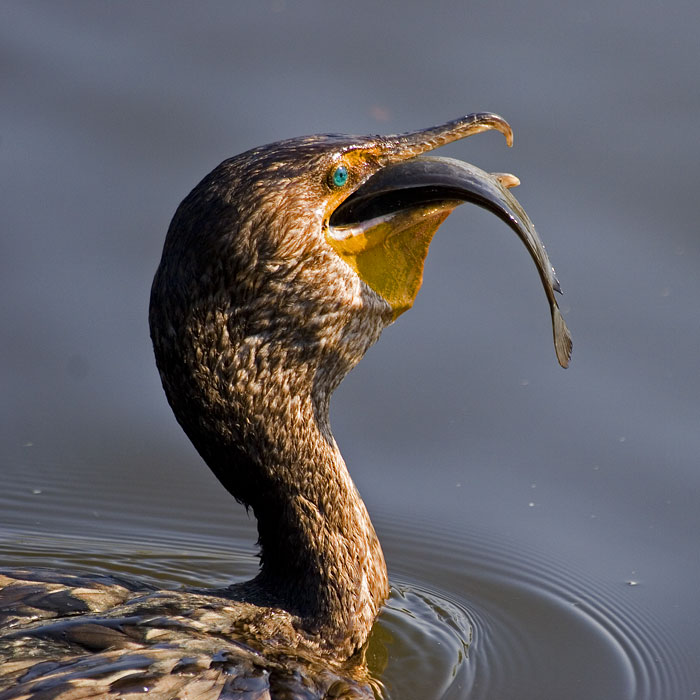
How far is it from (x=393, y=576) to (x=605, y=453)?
108cm

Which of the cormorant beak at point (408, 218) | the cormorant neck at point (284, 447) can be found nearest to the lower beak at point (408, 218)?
the cormorant beak at point (408, 218)

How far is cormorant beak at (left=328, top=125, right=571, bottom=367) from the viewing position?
461 centimetres

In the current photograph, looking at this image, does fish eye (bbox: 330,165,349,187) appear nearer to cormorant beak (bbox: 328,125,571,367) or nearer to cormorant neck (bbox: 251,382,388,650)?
cormorant beak (bbox: 328,125,571,367)

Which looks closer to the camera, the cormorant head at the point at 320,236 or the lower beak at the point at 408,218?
the cormorant head at the point at 320,236

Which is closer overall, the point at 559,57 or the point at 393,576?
the point at 393,576

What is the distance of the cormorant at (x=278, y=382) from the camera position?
169 inches

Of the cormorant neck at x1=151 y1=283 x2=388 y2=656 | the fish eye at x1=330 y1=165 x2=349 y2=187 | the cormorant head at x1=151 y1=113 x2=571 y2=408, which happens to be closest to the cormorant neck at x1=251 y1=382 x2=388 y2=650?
the cormorant neck at x1=151 y1=283 x2=388 y2=656

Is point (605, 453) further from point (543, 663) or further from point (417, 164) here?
point (417, 164)

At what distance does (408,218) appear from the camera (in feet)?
15.5

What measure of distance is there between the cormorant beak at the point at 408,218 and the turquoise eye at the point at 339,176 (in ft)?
0.24

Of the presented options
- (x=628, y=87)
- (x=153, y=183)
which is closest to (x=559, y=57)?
(x=628, y=87)

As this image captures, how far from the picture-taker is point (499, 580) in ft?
18.9

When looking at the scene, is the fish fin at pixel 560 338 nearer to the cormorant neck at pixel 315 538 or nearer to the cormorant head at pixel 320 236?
the cormorant head at pixel 320 236

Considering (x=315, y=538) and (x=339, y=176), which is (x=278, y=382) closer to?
(x=315, y=538)
